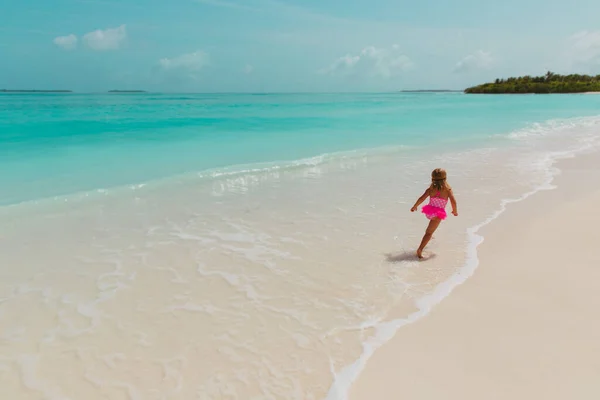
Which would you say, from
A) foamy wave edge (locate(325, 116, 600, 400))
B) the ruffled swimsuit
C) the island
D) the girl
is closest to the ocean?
foamy wave edge (locate(325, 116, 600, 400))

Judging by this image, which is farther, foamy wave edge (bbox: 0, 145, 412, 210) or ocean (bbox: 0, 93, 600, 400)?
foamy wave edge (bbox: 0, 145, 412, 210)

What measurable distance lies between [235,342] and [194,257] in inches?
91.4

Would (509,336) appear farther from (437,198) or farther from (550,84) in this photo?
(550,84)

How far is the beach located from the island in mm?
119476

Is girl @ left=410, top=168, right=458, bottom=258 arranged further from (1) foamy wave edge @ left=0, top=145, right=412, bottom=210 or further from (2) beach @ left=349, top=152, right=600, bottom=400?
(1) foamy wave edge @ left=0, top=145, right=412, bottom=210

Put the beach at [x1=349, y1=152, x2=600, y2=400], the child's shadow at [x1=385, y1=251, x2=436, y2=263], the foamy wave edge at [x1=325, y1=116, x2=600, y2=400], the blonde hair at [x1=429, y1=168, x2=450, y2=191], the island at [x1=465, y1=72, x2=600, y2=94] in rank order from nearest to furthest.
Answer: the beach at [x1=349, y1=152, x2=600, y2=400]
the foamy wave edge at [x1=325, y1=116, x2=600, y2=400]
the blonde hair at [x1=429, y1=168, x2=450, y2=191]
the child's shadow at [x1=385, y1=251, x2=436, y2=263]
the island at [x1=465, y1=72, x2=600, y2=94]

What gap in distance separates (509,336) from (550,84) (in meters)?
124

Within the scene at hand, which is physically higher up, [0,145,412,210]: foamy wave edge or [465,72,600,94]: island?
[465,72,600,94]: island

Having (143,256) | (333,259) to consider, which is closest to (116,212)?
(143,256)

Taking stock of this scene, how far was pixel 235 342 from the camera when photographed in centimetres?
404

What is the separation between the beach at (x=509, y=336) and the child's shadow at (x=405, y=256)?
704 mm

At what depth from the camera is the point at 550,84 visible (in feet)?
349

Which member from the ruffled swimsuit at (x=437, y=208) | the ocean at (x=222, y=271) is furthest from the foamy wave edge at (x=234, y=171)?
the ruffled swimsuit at (x=437, y=208)

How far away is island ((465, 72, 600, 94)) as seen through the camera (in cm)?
10225
